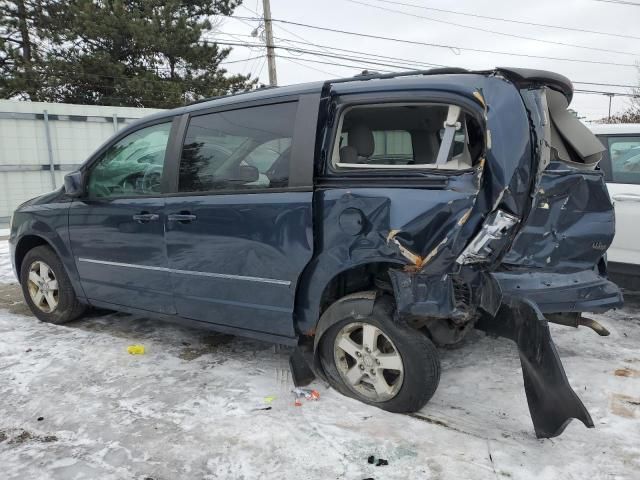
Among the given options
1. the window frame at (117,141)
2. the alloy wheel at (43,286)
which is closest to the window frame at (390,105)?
the window frame at (117,141)

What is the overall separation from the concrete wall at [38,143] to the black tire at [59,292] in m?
8.62

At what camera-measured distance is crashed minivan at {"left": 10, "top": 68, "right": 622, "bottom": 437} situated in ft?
8.45

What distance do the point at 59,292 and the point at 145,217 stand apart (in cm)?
147

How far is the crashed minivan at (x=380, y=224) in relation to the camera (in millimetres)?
2574

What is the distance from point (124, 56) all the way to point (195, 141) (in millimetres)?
20482

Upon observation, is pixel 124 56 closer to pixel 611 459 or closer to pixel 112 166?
pixel 112 166

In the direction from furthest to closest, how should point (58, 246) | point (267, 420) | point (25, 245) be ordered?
point (25, 245)
point (58, 246)
point (267, 420)

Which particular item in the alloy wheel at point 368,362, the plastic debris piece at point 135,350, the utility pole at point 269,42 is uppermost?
the utility pole at point 269,42

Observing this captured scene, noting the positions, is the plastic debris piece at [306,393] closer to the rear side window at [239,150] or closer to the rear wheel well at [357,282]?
the rear wheel well at [357,282]

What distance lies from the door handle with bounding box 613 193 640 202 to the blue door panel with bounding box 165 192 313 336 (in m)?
3.08

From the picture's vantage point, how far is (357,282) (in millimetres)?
3072

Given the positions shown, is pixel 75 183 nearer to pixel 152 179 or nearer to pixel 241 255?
pixel 152 179

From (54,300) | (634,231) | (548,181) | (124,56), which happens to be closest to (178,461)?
(548,181)

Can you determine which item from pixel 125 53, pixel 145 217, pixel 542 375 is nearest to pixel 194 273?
pixel 145 217
